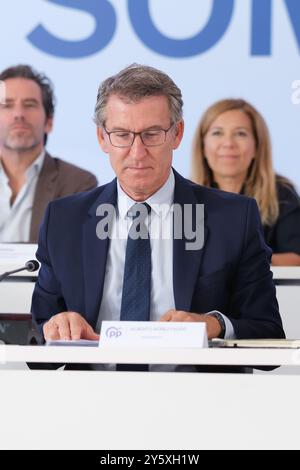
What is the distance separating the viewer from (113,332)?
253 cm

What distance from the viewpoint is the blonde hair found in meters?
4.88

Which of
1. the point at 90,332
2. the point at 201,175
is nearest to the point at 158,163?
the point at 90,332

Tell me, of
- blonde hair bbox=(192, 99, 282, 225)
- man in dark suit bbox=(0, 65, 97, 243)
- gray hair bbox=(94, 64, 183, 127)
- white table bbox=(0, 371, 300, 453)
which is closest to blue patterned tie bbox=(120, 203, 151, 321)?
gray hair bbox=(94, 64, 183, 127)

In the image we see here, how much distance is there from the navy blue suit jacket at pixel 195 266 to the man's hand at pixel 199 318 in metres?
0.11

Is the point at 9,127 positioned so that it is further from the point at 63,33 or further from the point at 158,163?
the point at 158,163

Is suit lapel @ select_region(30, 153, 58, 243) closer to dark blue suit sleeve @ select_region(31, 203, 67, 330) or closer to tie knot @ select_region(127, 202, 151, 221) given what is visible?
dark blue suit sleeve @ select_region(31, 203, 67, 330)

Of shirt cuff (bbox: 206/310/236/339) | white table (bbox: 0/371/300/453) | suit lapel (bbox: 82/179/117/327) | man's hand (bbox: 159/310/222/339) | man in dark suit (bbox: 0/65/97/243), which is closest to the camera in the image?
white table (bbox: 0/371/300/453)

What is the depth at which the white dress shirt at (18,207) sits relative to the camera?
196 inches

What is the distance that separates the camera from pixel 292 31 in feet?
16.2

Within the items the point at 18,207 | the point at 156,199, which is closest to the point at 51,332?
the point at 156,199

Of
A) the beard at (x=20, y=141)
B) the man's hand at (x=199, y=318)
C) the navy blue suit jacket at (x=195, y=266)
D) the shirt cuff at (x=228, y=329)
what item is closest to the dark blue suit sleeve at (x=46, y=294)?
the navy blue suit jacket at (x=195, y=266)

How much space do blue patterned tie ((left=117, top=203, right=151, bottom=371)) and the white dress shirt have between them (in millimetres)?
1910
